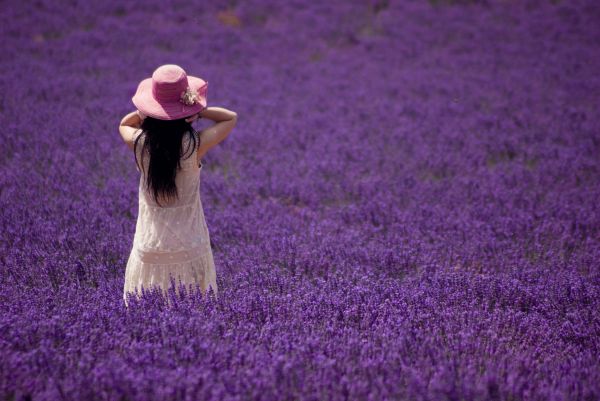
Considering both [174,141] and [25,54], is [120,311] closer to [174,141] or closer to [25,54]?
[174,141]

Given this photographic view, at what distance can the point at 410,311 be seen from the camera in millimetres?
2314

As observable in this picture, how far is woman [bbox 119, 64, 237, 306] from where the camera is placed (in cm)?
221

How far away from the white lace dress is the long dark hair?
0.06 meters

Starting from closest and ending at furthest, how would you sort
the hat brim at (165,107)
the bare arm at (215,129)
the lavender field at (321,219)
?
the lavender field at (321,219) < the hat brim at (165,107) < the bare arm at (215,129)

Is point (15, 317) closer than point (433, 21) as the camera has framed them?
Yes

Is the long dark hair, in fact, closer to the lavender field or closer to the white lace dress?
the white lace dress

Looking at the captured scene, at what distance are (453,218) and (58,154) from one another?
4.01 metres

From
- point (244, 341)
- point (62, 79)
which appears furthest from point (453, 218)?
point (62, 79)

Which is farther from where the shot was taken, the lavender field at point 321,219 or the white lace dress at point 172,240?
the white lace dress at point 172,240

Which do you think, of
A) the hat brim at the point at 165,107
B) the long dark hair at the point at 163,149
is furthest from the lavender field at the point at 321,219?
the hat brim at the point at 165,107

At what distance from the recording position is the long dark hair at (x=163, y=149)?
7.34 ft

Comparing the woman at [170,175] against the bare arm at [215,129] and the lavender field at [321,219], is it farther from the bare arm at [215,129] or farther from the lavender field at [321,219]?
the lavender field at [321,219]

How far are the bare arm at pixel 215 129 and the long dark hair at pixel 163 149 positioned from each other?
3.0 inches

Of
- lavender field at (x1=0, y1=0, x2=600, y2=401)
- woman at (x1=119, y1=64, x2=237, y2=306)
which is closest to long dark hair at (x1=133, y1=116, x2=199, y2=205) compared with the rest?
woman at (x1=119, y1=64, x2=237, y2=306)
